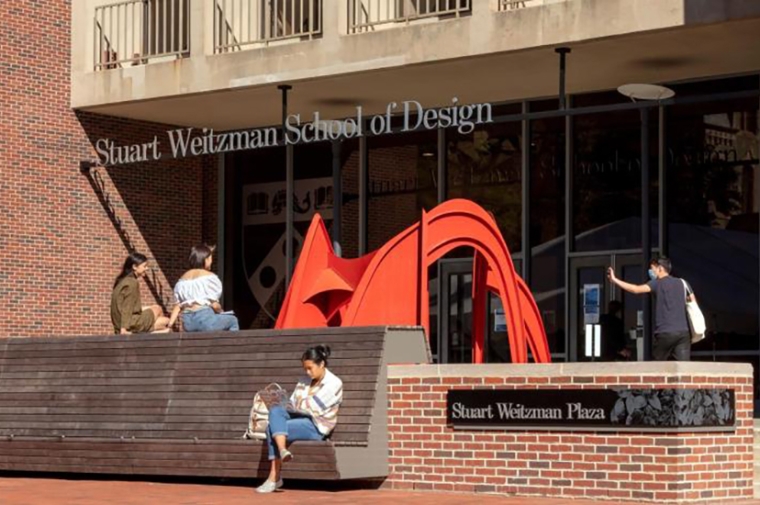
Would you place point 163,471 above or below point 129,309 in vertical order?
below

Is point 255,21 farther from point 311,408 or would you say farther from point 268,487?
point 268,487

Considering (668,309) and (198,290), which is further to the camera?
(668,309)

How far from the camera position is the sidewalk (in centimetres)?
1277

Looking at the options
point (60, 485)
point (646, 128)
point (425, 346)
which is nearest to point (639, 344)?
point (646, 128)

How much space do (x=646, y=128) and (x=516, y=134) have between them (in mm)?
2730

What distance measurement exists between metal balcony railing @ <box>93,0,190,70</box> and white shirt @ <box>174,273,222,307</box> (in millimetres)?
9554

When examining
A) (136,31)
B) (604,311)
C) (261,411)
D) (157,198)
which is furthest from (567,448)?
(157,198)

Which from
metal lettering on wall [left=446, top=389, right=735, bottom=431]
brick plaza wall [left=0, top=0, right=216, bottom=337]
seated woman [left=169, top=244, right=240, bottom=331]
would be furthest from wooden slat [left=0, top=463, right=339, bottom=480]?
brick plaza wall [left=0, top=0, right=216, bottom=337]

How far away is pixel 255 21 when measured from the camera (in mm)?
24344

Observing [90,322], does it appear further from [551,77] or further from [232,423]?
[232,423]

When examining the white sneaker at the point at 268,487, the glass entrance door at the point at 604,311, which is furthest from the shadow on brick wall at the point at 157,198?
the white sneaker at the point at 268,487

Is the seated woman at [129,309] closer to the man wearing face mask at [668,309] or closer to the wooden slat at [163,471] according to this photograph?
the wooden slat at [163,471]

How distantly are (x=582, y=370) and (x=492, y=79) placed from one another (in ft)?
31.0

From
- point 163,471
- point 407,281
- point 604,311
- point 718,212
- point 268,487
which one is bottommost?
point 163,471
